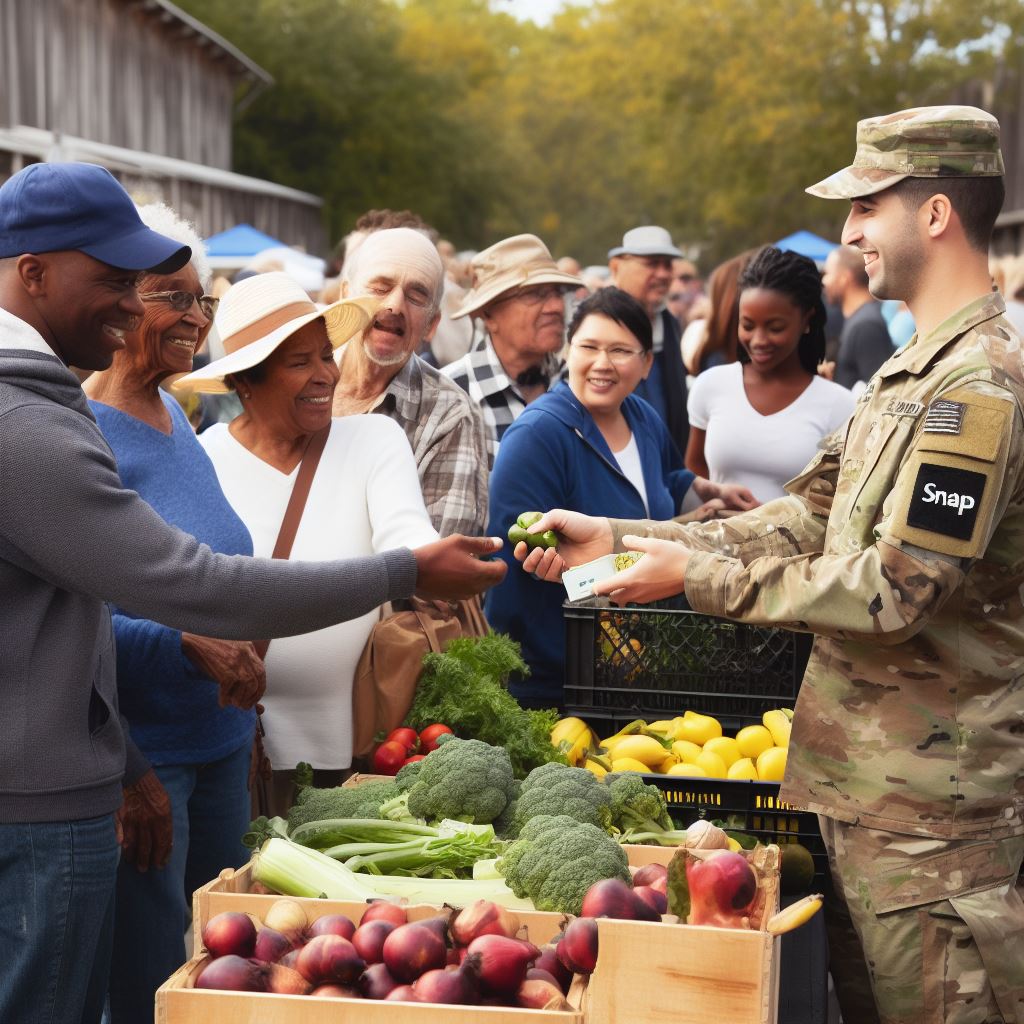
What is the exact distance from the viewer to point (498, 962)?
2.41m

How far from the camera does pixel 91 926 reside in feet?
8.52

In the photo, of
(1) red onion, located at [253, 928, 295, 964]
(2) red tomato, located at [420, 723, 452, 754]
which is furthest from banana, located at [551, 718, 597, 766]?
(1) red onion, located at [253, 928, 295, 964]

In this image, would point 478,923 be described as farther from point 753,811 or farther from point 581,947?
point 753,811

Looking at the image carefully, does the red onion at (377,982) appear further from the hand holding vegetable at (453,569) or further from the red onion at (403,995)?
the hand holding vegetable at (453,569)

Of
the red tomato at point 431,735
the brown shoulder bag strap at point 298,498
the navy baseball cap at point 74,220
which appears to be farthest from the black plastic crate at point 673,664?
the navy baseball cap at point 74,220

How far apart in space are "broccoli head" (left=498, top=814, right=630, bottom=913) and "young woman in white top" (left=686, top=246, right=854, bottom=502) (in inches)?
113

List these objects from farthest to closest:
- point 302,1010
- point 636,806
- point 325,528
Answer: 1. point 325,528
2. point 636,806
3. point 302,1010

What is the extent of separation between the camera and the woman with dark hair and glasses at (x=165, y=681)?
10.2ft

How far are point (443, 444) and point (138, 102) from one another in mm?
28599

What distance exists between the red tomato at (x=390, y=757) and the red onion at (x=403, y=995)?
1.43 meters

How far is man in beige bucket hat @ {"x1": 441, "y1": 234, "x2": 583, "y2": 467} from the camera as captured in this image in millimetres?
5996

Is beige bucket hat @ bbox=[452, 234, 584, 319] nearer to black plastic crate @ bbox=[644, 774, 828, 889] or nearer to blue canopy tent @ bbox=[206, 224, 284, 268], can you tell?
black plastic crate @ bbox=[644, 774, 828, 889]

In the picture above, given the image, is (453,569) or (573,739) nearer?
(453,569)

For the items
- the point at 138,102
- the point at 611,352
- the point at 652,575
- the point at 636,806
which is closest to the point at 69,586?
the point at 652,575
